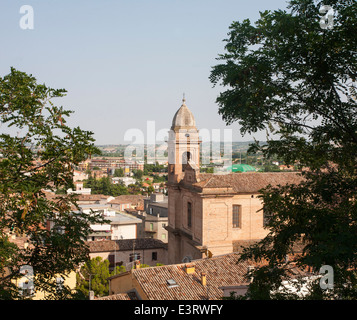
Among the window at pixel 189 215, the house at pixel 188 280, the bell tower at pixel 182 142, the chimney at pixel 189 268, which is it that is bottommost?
the house at pixel 188 280

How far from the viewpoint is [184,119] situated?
27516mm

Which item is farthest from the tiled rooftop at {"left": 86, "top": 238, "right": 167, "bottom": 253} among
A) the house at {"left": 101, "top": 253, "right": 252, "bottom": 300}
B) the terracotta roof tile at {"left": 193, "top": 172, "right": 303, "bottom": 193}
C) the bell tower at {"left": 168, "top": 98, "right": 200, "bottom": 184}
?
the house at {"left": 101, "top": 253, "right": 252, "bottom": 300}

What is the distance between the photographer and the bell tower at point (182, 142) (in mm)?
27281

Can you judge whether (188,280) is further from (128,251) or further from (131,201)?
(131,201)

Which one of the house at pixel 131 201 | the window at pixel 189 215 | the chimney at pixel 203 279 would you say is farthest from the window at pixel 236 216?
the house at pixel 131 201

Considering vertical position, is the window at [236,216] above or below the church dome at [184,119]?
below

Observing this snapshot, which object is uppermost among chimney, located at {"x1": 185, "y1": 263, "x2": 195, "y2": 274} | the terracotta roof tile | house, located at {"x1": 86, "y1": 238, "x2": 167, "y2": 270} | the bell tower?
the bell tower

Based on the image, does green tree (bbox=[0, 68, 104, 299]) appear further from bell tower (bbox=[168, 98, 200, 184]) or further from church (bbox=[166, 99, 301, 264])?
→ bell tower (bbox=[168, 98, 200, 184])

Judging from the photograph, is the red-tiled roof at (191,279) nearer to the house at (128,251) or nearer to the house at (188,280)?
the house at (188,280)

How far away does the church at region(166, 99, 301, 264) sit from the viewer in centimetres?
2364

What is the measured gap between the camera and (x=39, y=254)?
23.3ft

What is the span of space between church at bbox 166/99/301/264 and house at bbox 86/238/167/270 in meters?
3.42

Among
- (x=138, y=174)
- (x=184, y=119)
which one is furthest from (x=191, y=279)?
(x=138, y=174)
